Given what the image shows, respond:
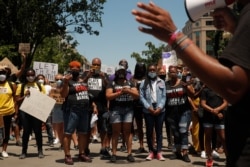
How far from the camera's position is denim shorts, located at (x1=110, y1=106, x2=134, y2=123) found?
27.6 ft

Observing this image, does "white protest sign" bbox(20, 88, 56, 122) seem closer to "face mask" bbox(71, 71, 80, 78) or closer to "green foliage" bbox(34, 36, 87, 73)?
"face mask" bbox(71, 71, 80, 78)

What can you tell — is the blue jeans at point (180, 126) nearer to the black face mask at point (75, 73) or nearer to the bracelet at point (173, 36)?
the black face mask at point (75, 73)

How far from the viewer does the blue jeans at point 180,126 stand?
8609 mm

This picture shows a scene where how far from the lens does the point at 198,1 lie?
1.78 meters

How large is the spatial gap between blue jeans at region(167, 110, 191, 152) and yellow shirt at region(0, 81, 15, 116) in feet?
11.8

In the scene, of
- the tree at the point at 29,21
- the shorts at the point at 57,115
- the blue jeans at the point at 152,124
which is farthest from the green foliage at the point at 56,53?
the blue jeans at the point at 152,124

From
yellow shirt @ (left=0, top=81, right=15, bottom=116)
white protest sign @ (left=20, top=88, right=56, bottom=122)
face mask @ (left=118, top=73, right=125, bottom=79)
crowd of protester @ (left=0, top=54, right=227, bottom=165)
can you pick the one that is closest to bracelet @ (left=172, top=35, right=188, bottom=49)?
crowd of protester @ (left=0, top=54, right=227, bottom=165)

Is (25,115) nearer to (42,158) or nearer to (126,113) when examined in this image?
(42,158)

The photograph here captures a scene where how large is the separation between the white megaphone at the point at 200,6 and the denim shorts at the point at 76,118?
6.53 m

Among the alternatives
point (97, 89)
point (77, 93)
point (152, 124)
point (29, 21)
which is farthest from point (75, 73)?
point (29, 21)

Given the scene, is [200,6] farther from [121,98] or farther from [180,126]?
[180,126]

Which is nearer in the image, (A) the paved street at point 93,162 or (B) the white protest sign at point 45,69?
(A) the paved street at point 93,162

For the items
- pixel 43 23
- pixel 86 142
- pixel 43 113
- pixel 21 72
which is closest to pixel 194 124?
pixel 86 142

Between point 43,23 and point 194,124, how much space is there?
21.0 metres
